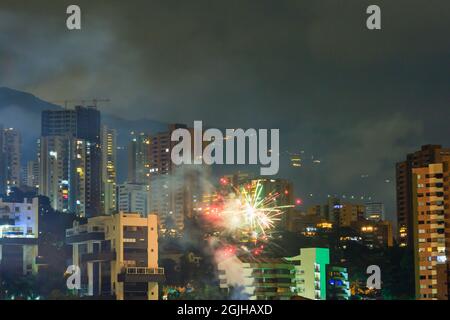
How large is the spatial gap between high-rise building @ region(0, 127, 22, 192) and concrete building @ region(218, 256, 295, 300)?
7363 millimetres

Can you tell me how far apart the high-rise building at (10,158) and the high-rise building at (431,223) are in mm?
10134

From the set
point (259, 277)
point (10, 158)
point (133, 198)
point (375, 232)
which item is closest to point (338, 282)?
point (259, 277)

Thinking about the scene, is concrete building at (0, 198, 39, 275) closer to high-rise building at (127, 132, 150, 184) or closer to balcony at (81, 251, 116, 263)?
balcony at (81, 251, 116, 263)

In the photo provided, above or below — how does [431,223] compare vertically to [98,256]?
above

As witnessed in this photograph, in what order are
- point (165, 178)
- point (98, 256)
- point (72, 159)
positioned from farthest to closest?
point (72, 159) → point (165, 178) → point (98, 256)

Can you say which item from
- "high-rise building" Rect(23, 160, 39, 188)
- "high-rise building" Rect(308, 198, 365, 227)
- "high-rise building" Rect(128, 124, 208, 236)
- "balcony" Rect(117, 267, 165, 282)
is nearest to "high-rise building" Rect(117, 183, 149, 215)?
"high-rise building" Rect(128, 124, 208, 236)

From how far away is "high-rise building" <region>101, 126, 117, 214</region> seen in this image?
2512cm

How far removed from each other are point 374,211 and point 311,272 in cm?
750

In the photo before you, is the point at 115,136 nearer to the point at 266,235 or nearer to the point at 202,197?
the point at 202,197

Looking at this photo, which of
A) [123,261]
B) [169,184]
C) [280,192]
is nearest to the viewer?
[123,261]

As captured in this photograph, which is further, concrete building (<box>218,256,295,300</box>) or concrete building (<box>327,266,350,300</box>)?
concrete building (<box>327,266,350,300</box>)

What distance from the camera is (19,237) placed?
19469 mm

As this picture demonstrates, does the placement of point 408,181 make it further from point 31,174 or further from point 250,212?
point 31,174

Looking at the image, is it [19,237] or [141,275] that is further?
[19,237]
